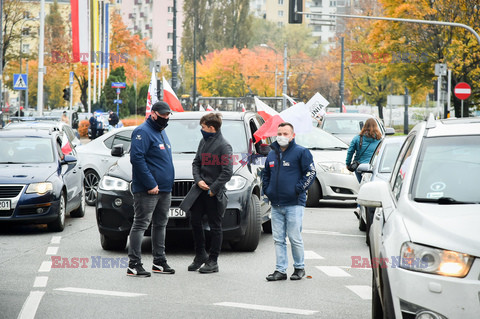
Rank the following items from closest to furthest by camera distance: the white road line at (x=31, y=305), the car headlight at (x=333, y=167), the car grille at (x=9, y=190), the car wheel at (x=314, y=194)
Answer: the white road line at (x=31, y=305), the car grille at (x=9, y=190), the car headlight at (x=333, y=167), the car wheel at (x=314, y=194)

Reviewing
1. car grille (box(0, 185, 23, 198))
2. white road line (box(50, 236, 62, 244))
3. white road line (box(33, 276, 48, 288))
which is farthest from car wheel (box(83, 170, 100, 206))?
white road line (box(33, 276, 48, 288))

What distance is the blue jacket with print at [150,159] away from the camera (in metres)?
9.38

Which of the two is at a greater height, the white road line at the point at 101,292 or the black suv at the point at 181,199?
the black suv at the point at 181,199

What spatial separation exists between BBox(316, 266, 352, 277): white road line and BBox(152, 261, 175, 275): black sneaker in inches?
66.5

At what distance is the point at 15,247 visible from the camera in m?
11.9

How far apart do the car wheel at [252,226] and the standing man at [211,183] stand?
116cm

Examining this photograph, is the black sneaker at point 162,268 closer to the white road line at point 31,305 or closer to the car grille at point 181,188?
the car grille at point 181,188

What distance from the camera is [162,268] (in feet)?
32.0

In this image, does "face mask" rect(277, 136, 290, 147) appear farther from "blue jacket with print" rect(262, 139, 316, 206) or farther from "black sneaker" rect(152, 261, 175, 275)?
"black sneaker" rect(152, 261, 175, 275)

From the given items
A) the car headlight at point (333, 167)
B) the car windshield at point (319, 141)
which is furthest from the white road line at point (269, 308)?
the car windshield at point (319, 141)

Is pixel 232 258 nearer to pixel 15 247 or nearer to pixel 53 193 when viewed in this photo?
pixel 15 247

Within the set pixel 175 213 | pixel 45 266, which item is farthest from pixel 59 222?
pixel 45 266

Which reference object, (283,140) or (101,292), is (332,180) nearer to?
(283,140)

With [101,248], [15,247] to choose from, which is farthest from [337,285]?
[15,247]
